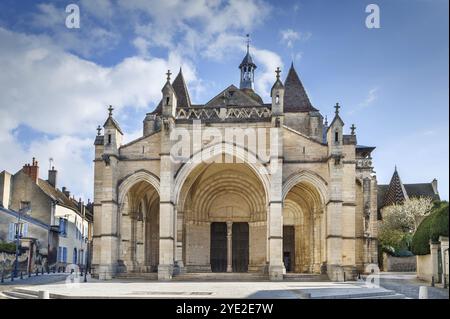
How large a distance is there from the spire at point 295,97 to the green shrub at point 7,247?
17.1 m

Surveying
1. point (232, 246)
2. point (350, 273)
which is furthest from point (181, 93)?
point (350, 273)

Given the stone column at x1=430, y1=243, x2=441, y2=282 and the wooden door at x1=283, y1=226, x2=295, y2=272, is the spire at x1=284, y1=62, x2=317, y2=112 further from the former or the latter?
the stone column at x1=430, y1=243, x2=441, y2=282

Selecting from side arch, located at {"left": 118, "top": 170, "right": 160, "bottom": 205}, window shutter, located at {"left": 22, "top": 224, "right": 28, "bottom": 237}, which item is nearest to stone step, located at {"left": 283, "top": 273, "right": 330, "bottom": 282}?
side arch, located at {"left": 118, "top": 170, "right": 160, "bottom": 205}

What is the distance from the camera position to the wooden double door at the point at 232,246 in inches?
1114

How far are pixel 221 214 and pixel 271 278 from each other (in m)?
7.08

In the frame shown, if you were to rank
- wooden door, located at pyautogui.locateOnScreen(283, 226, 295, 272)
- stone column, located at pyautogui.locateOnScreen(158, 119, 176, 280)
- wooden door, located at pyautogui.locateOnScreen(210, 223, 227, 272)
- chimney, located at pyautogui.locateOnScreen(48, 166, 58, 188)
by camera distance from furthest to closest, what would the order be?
1. chimney, located at pyautogui.locateOnScreen(48, 166, 58, 188)
2. wooden door, located at pyautogui.locateOnScreen(283, 226, 295, 272)
3. wooden door, located at pyautogui.locateOnScreen(210, 223, 227, 272)
4. stone column, located at pyautogui.locateOnScreen(158, 119, 176, 280)

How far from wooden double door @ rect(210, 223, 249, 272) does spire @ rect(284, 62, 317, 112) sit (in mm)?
8302

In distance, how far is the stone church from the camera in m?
23.1

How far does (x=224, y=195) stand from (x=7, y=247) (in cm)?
1122

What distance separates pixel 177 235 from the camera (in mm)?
25391

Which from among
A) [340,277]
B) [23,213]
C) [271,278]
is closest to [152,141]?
[271,278]
